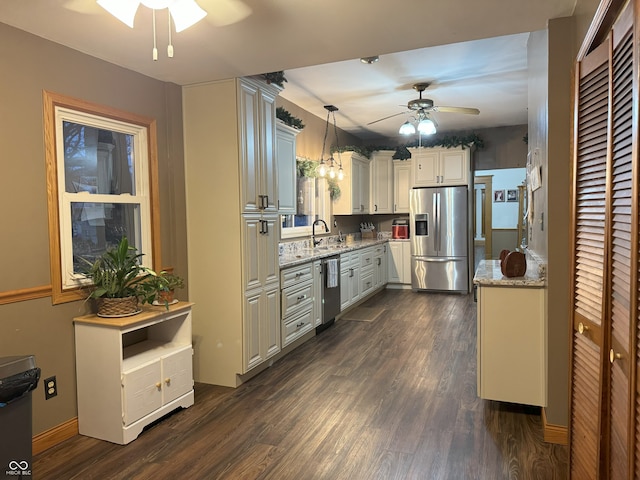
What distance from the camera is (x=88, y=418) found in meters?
2.70

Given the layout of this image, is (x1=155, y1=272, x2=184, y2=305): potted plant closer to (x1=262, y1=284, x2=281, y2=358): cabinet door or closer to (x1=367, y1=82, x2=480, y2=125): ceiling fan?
(x1=262, y1=284, x2=281, y2=358): cabinet door

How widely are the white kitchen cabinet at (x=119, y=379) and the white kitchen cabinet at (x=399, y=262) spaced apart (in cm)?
511

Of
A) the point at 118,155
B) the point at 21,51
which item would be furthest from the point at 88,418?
the point at 21,51

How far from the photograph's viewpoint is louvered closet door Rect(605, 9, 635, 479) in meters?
1.24

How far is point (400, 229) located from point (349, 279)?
2.25 meters

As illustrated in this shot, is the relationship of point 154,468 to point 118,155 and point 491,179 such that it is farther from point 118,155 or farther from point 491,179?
point 491,179

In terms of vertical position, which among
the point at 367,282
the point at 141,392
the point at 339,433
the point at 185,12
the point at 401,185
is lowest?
the point at 339,433

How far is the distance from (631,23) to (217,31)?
200 cm

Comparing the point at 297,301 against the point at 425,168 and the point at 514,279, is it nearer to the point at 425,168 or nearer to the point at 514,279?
the point at 514,279

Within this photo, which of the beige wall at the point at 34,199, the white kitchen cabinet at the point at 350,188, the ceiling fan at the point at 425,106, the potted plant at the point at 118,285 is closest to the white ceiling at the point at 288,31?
the beige wall at the point at 34,199

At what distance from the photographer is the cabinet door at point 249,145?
11.0 feet

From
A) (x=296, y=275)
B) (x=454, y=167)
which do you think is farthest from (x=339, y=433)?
(x=454, y=167)

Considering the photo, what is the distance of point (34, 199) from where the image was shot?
2477mm

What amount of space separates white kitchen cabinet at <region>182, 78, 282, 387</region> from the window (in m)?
0.35
